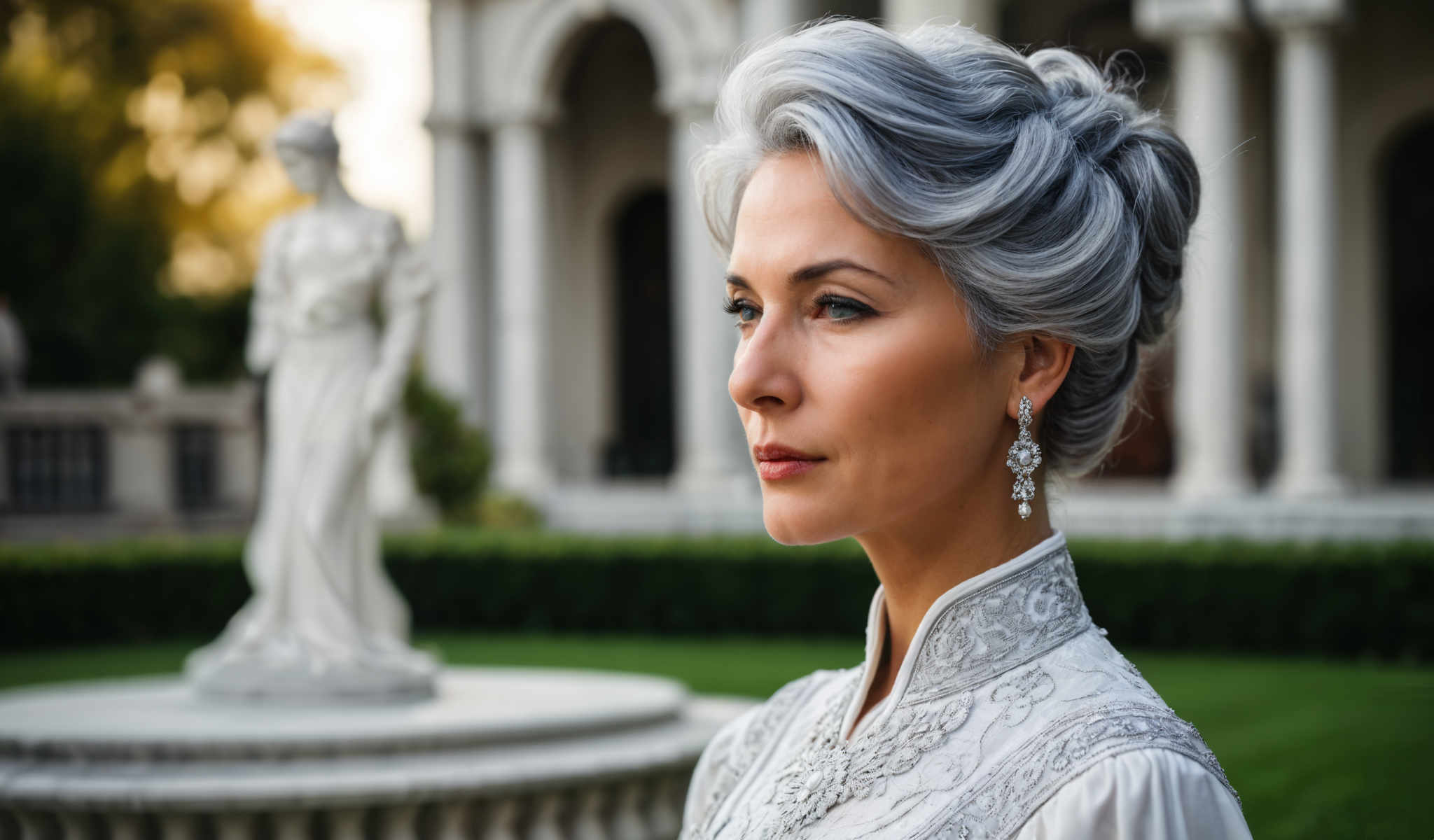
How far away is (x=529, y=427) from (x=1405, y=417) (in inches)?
444

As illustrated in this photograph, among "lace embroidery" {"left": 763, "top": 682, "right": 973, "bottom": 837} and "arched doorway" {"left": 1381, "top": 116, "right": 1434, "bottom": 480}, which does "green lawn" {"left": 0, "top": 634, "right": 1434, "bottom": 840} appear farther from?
"arched doorway" {"left": 1381, "top": 116, "right": 1434, "bottom": 480}

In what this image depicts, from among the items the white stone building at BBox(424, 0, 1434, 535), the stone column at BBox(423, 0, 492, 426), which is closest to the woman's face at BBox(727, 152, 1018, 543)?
the white stone building at BBox(424, 0, 1434, 535)

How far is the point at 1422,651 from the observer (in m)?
10.8

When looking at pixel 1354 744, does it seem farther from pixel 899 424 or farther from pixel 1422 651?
pixel 899 424

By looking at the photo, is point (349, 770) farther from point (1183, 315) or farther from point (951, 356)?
point (1183, 315)

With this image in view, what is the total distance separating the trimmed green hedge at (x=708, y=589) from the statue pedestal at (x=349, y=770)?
6274 mm

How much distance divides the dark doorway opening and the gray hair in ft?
74.5

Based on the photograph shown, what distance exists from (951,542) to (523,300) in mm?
19831

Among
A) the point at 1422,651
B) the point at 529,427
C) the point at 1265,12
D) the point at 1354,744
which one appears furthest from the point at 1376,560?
the point at 529,427

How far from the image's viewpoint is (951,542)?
1.70m

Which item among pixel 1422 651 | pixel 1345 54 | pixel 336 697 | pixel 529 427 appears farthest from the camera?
pixel 529 427

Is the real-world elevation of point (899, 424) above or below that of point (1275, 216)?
below

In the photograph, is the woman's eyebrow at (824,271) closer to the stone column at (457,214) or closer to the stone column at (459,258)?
the stone column at (457,214)

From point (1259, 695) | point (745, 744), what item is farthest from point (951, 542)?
point (1259, 695)
